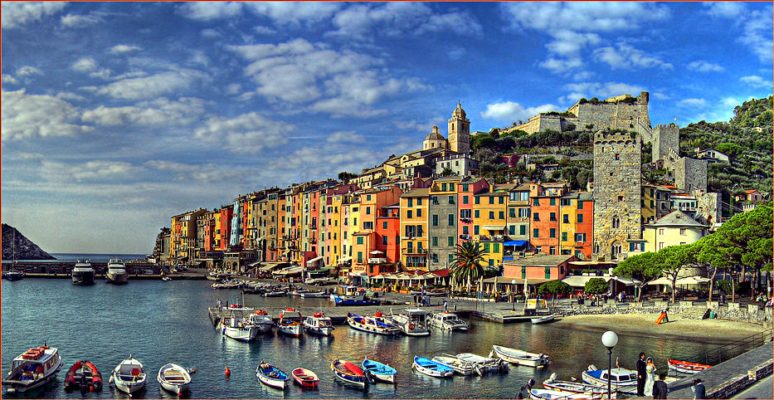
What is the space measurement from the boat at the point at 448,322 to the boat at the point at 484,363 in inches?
481

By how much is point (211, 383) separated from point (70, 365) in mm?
10661

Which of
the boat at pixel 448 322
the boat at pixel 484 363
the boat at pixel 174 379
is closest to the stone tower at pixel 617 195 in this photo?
the boat at pixel 448 322

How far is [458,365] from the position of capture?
37156 mm

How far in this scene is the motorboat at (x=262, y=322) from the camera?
49.5 m

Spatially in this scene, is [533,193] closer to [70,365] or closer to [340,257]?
[340,257]

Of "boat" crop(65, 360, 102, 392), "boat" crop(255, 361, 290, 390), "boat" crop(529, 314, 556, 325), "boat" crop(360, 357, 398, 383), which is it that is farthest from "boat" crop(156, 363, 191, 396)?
"boat" crop(529, 314, 556, 325)

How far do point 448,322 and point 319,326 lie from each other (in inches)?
394

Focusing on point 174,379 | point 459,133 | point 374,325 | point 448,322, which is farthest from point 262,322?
point 459,133

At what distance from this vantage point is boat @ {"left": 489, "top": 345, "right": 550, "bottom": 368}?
125 feet

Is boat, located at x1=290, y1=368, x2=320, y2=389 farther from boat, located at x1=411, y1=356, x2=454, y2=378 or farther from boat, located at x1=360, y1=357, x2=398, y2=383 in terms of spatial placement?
boat, located at x1=411, y1=356, x2=454, y2=378

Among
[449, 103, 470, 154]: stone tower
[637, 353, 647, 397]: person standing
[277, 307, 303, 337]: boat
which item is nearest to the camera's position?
[637, 353, 647, 397]: person standing

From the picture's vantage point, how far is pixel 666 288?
212 feet

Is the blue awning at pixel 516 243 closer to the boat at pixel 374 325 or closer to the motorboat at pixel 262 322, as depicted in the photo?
the boat at pixel 374 325

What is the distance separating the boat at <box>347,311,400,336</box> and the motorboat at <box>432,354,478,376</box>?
11.6 metres
